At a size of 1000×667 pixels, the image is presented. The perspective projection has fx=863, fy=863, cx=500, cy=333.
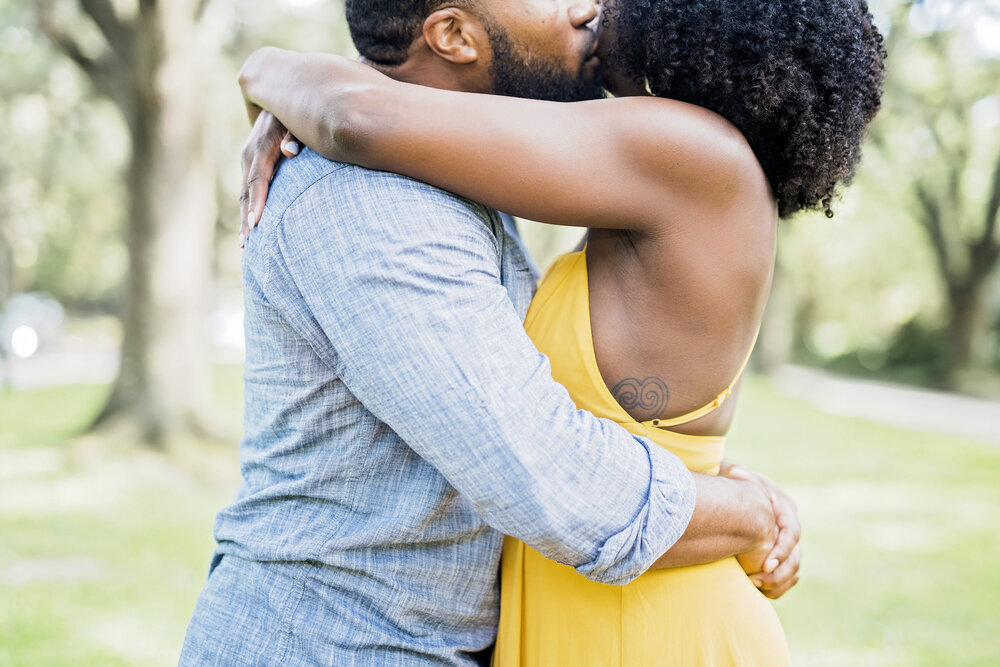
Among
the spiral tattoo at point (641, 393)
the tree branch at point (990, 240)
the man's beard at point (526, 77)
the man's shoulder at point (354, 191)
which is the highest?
the man's beard at point (526, 77)

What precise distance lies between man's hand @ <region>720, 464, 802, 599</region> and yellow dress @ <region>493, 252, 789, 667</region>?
0.08 metres

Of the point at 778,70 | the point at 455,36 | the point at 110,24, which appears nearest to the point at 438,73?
the point at 455,36

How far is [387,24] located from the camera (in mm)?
1833

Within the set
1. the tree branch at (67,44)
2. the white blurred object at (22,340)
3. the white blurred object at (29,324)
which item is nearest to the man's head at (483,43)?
the tree branch at (67,44)

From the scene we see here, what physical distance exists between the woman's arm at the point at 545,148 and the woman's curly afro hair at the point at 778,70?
8cm

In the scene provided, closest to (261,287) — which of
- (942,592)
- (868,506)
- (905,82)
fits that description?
(942,592)

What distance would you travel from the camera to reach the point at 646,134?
1513 millimetres

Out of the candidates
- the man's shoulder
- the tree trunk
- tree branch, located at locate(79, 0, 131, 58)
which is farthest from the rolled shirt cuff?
tree branch, located at locate(79, 0, 131, 58)

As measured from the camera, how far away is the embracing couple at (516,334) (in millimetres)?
1375

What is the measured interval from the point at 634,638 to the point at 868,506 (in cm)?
865

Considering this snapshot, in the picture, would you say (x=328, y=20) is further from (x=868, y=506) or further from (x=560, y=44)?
(x=560, y=44)

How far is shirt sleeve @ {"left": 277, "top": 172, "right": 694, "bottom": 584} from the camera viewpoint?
134cm

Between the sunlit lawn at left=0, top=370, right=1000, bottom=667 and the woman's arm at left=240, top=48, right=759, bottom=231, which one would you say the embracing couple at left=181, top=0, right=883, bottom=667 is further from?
the sunlit lawn at left=0, top=370, right=1000, bottom=667

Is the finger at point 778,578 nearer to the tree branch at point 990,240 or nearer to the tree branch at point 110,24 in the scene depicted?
the tree branch at point 110,24
